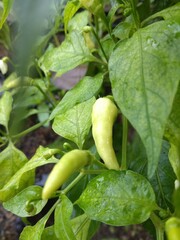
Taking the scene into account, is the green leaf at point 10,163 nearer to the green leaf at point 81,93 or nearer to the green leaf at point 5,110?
the green leaf at point 5,110

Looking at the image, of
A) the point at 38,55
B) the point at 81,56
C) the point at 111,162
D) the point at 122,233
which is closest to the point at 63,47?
the point at 81,56

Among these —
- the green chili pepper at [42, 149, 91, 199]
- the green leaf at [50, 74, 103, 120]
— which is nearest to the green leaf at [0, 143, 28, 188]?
the green leaf at [50, 74, 103, 120]

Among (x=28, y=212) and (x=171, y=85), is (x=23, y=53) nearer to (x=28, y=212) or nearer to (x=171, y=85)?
(x=171, y=85)

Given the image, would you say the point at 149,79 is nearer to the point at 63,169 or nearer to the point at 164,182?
the point at 63,169

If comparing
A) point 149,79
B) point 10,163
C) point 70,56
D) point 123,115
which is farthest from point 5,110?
point 149,79

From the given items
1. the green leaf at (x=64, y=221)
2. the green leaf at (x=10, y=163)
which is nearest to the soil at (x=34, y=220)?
the green leaf at (x=10, y=163)
